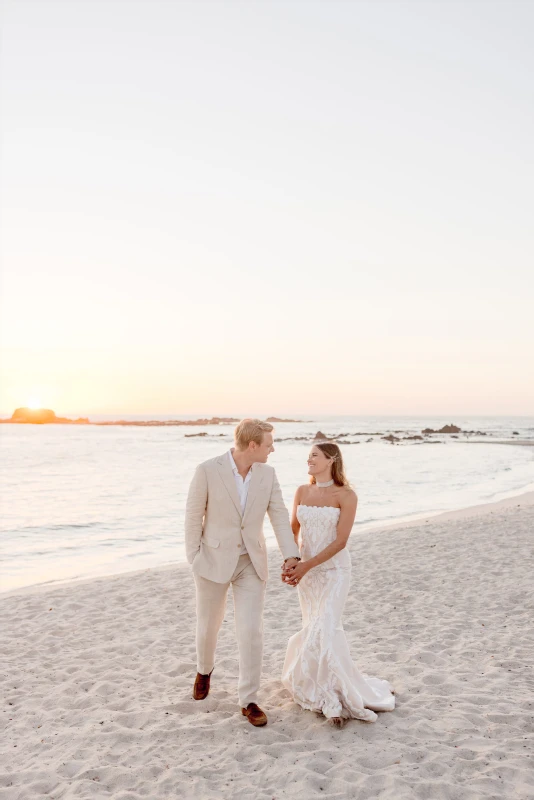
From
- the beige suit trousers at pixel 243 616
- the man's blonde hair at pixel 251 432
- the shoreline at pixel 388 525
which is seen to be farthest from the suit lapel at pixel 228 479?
the shoreline at pixel 388 525

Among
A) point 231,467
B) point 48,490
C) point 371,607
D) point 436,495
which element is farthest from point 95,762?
point 48,490

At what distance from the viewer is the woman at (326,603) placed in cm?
446

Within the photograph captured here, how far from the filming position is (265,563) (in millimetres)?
4539

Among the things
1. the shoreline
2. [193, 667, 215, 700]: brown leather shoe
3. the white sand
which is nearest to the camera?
the white sand

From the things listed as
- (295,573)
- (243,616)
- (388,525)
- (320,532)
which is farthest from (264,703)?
(388,525)

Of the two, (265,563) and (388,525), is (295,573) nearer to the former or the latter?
(265,563)

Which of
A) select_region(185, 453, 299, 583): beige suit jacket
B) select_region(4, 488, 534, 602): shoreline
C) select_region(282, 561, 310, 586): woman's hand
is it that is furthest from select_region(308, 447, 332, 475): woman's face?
select_region(4, 488, 534, 602): shoreline

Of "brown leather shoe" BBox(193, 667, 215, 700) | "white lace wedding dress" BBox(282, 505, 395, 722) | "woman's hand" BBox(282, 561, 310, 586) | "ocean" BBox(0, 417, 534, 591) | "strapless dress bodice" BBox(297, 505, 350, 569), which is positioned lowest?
"ocean" BBox(0, 417, 534, 591)

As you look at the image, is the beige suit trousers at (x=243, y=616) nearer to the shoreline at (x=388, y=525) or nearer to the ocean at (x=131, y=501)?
the shoreline at (x=388, y=525)

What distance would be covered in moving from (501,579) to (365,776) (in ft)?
18.9

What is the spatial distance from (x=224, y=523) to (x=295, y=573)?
2.09 ft

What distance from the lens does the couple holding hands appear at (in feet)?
14.6

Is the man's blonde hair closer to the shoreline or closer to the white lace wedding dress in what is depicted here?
the white lace wedding dress

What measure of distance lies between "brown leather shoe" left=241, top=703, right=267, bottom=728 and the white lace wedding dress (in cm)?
35
